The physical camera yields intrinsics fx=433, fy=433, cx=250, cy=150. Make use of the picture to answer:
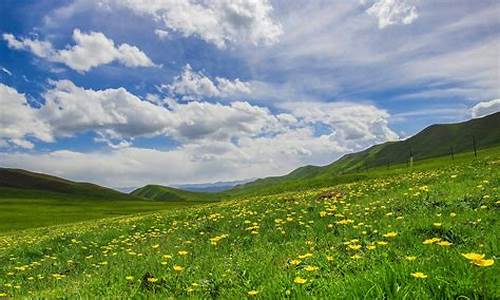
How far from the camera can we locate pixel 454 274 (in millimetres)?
4578

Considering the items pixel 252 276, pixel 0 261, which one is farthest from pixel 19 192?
pixel 252 276

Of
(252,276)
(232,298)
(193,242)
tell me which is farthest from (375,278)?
(193,242)

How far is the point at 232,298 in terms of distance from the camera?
5422 millimetres

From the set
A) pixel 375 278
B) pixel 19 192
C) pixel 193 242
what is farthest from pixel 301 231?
pixel 19 192

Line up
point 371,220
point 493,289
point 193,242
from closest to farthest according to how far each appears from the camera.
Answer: point 493,289 < point 371,220 < point 193,242

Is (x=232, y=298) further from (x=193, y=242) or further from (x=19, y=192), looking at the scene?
(x=19, y=192)

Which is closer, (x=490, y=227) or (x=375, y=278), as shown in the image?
(x=375, y=278)

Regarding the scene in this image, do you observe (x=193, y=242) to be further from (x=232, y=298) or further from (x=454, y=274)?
(x=454, y=274)

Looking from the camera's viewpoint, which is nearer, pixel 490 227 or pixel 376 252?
pixel 376 252

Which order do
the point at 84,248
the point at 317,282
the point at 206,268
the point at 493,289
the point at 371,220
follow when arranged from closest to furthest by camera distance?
the point at 493,289 → the point at 317,282 → the point at 206,268 → the point at 371,220 → the point at 84,248

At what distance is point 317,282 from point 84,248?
11719 millimetres

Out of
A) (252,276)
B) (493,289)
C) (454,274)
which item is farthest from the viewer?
(252,276)

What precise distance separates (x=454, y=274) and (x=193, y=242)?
28.7ft

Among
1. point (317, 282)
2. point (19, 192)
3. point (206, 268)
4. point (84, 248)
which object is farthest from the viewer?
point (19, 192)
